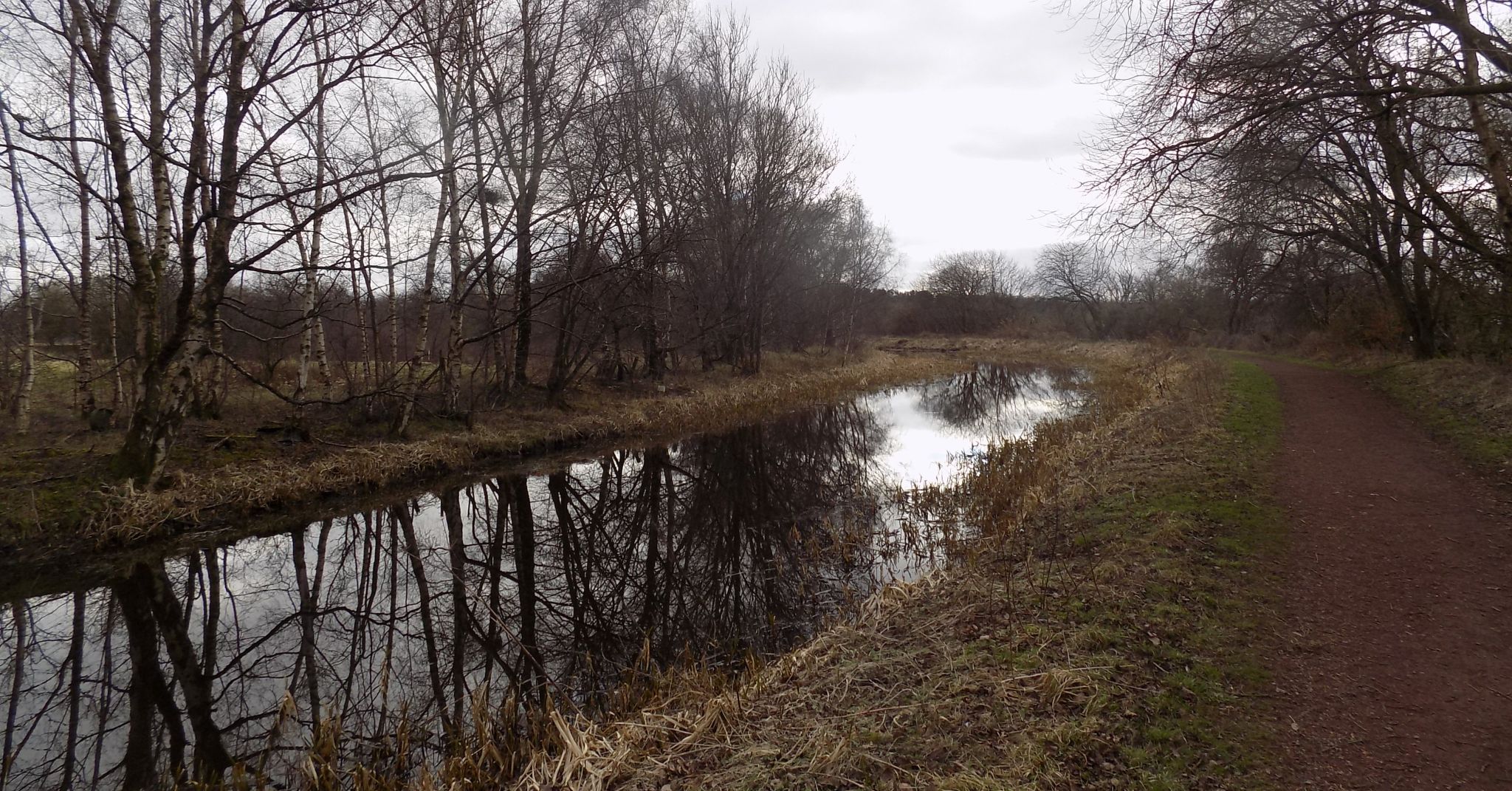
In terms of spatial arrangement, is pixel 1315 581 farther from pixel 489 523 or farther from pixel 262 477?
pixel 262 477

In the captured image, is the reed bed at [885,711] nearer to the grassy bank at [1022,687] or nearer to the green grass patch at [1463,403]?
the grassy bank at [1022,687]

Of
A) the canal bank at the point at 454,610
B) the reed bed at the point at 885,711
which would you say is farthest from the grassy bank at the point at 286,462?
the reed bed at the point at 885,711

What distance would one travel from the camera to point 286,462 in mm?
9633

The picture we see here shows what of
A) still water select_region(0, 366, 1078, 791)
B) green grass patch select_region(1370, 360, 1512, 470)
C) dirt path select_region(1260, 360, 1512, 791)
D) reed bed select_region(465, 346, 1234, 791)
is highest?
green grass patch select_region(1370, 360, 1512, 470)

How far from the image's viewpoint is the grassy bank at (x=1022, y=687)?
3.17 m

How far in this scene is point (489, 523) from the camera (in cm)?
907

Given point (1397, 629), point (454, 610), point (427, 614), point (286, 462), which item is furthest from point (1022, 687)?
point (286, 462)

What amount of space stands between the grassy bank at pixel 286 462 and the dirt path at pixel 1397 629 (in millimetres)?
10453

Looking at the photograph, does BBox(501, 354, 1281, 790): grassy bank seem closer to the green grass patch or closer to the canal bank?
the canal bank

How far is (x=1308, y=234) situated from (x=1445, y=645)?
52.3 ft

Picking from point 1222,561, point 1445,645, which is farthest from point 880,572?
point 1445,645

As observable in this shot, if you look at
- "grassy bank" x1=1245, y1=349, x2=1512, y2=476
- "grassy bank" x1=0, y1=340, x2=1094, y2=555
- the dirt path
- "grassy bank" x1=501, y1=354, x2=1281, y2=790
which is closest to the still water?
"grassy bank" x1=0, y1=340, x2=1094, y2=555

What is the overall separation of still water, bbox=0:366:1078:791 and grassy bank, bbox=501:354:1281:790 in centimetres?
89

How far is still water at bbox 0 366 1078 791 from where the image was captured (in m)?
4.47
